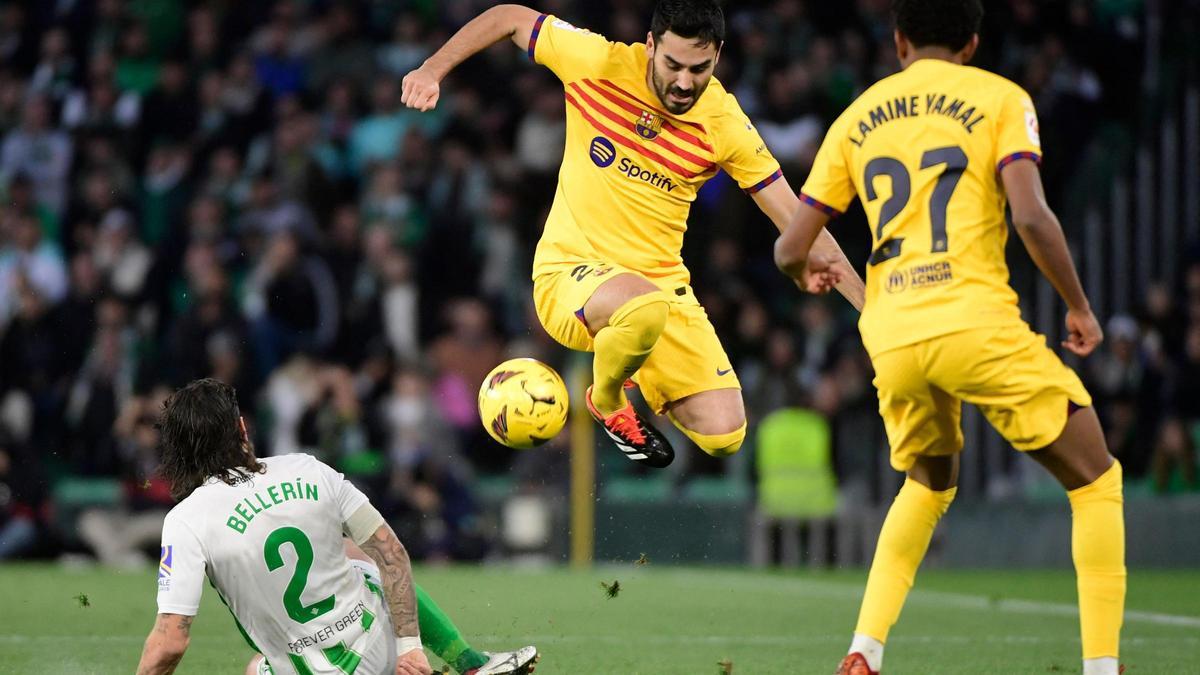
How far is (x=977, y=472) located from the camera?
1448cm

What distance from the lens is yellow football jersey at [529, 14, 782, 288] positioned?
24.8 feet

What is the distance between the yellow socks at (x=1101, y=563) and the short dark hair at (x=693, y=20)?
2.60m

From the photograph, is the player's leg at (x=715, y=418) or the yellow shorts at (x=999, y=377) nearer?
the yellow shorts at (x=999, y=377)

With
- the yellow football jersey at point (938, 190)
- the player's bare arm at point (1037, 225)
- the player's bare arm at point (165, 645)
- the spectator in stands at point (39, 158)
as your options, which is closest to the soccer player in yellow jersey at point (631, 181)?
the yellow football jersey at point (938, 190)

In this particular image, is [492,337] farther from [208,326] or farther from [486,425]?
[486,425]

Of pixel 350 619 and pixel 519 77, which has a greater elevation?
pixel 519 77

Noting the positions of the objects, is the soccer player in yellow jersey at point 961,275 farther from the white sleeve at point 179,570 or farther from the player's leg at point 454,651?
the white sleeve at point 179,570

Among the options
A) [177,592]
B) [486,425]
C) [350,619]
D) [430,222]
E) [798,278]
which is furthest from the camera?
[430,222]

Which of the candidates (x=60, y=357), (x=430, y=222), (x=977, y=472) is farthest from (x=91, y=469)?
(x=977, y=472)

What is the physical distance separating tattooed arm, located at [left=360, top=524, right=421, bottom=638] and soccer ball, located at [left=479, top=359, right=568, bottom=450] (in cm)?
179

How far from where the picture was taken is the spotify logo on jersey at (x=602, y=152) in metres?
7.59

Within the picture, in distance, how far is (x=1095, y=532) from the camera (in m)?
5.51

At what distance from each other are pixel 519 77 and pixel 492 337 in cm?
288

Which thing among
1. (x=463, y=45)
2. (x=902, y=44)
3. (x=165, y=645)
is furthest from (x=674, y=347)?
(x=165, y=645)
